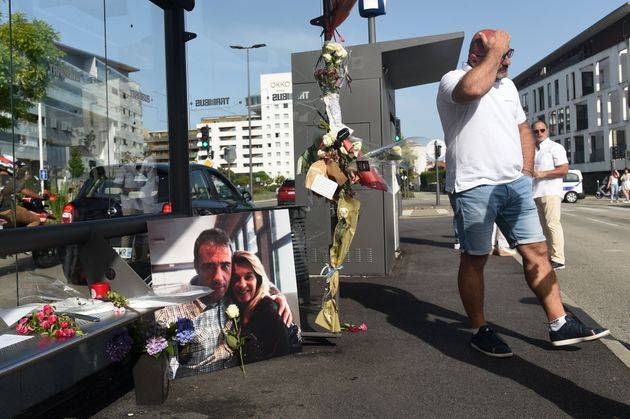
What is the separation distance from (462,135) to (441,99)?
0.32m

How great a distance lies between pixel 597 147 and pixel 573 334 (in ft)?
184

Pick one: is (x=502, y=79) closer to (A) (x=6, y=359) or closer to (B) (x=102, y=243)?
(B) (x=102, y=243)

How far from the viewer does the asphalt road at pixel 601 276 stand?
210 inches

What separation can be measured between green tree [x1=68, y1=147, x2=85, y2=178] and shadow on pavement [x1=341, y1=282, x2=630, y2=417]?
2.70 m

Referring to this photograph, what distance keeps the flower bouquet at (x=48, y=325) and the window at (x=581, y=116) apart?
61.1m

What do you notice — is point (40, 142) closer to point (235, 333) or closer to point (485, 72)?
point (235, 333)

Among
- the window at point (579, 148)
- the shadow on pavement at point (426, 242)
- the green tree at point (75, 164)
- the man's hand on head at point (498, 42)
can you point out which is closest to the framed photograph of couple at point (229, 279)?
the green tree at point (75, 164)

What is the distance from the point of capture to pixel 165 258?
3832mm

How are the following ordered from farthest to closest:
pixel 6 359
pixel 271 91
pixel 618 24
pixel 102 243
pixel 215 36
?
pixel 618 24 → pixel 271 91 → pixel 215 36 → pixel 102 243 → pixel 6 359

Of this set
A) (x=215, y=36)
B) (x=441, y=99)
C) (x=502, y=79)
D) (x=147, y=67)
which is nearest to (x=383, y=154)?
(x=441, y=99)

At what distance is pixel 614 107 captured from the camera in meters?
50.7

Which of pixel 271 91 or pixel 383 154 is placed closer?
pixel 383 154

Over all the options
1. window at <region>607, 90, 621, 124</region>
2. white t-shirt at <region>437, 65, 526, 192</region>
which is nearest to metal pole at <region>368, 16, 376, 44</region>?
white t-shirt at <region>437, 65, 526, 192</region>

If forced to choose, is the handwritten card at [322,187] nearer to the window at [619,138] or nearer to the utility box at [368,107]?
the utility box at [368,107]
